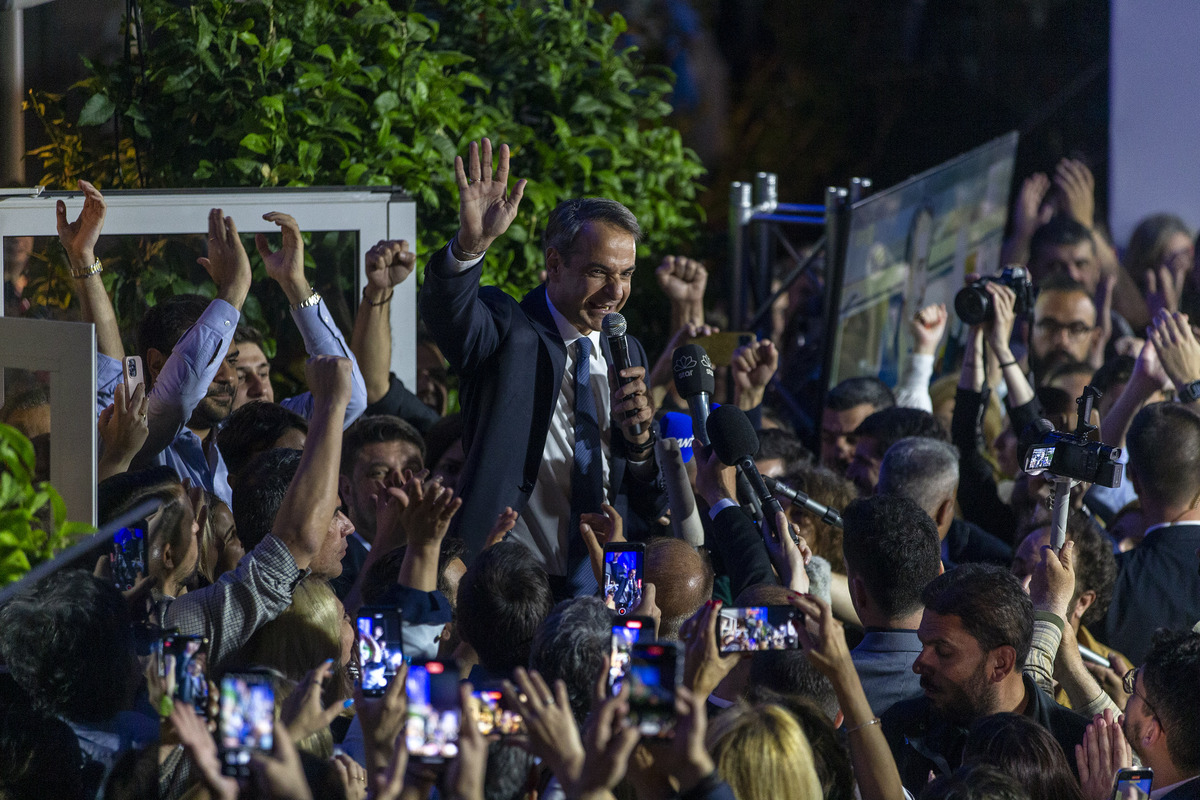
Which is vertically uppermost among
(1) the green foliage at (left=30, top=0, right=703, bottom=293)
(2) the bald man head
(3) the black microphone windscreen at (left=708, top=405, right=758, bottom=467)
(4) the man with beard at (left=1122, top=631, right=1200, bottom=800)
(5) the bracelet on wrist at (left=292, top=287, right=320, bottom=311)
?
(1) the green foliage at (left=30, top=0, right=703, bottom=293)

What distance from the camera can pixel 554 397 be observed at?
3.73 m

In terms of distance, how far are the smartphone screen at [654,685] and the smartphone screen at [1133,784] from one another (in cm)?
84

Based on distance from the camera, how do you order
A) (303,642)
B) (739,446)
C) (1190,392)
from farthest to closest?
(1190,392) → (739,446) → (303,642)

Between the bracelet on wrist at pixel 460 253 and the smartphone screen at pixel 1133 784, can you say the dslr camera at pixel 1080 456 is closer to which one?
the smartphone screen at pixel 1133 784

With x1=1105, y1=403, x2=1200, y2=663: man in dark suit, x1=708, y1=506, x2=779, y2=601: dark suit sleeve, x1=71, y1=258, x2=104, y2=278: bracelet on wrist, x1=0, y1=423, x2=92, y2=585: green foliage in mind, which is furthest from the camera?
x1=1105, y1=403, x2=1200, y2=663: man in dark suit

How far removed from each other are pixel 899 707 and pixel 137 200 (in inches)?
118

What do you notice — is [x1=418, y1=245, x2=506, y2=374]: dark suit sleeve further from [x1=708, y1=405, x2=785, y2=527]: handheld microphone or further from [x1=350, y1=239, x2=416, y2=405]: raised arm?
[x1=350, y1=239, x2=416, y2=405]: raised arm

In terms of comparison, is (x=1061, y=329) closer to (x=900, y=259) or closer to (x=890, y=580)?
(x=900, y=259)

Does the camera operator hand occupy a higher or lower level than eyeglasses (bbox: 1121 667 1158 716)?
higher

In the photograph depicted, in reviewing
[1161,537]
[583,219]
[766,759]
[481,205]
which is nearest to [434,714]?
[766,759]

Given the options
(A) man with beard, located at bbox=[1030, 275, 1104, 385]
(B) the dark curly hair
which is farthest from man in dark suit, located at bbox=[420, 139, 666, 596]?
(A) man with beard, located at bbox=[1030, 275, 1104, 385]

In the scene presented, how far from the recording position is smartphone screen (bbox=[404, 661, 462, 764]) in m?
2.07

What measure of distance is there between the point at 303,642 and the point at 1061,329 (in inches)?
222

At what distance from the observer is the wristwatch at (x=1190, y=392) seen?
5078mm
